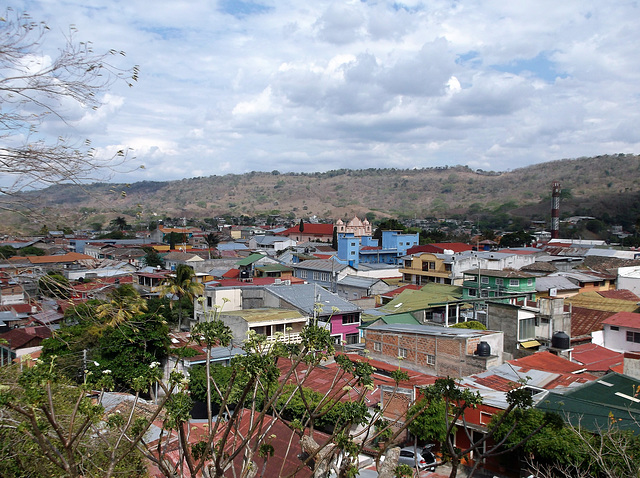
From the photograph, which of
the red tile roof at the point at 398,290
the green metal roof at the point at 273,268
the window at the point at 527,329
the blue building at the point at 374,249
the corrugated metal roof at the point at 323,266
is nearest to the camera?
the window at the point at 527,329

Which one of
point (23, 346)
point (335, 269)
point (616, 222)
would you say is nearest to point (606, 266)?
point (335, 269)

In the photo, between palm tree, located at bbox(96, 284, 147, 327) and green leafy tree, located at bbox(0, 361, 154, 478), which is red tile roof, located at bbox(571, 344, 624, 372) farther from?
palm tree, located at bbox(96, 284, 147, 327)

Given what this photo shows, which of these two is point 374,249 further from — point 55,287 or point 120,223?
point 55,287

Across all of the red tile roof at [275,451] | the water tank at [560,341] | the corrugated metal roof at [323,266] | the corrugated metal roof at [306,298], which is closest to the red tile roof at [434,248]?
the corrugated metal roof at [323,266]

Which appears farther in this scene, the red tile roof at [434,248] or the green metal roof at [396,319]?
the red tile roof at [434,248]

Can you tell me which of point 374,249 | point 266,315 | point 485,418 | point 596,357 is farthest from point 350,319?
point 374,249

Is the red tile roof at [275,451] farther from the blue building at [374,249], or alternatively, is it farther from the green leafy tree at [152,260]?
the green leafy tree at [152,260]
